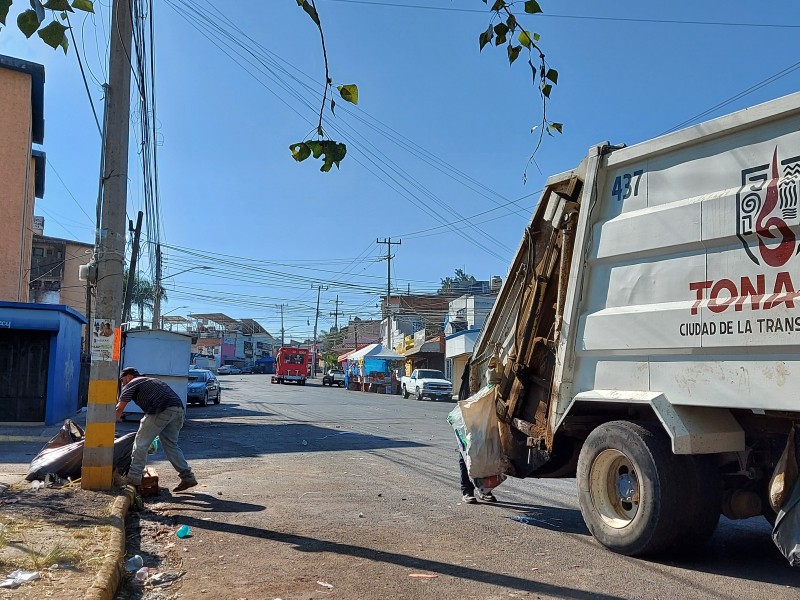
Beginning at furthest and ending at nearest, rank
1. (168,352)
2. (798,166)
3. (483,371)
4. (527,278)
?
(168,352), (483,371), (527,278), (798,166)

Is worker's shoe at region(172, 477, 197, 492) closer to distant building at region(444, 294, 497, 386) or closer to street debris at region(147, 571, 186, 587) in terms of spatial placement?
street debris at region(147, 571, 186, 587)

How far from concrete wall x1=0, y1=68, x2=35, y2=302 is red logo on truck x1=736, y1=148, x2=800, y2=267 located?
2775cm

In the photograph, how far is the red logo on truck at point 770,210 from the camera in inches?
181

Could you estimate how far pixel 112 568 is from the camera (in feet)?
16.1

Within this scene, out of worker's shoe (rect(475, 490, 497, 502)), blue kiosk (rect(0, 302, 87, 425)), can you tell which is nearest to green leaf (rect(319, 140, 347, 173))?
worker's shoe (rect(475, 490, 497, 502))

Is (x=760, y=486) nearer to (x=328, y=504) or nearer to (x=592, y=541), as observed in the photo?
(x=592, y=541)

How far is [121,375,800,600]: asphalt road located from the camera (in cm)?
493

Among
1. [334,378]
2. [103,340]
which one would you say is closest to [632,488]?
[103,340]

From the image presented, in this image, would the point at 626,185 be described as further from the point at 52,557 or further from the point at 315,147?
the point at 52,557

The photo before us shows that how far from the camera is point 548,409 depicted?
6.57 metres

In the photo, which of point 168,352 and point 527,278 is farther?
point 168,352

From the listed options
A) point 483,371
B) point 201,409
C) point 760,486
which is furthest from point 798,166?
point 201,409

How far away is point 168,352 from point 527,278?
14.0m

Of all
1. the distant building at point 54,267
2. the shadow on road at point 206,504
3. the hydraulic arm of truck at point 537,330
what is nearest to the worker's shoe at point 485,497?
Result: the hydraulic arm of truck at point 537,330
